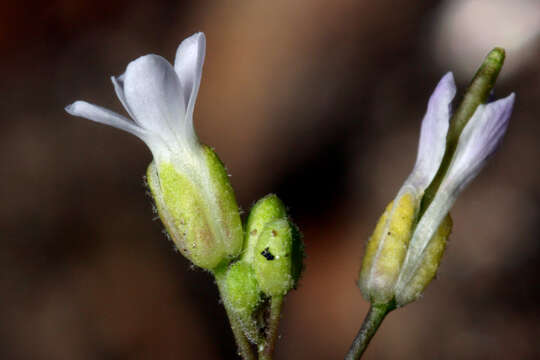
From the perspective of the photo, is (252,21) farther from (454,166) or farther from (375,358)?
(454,166)

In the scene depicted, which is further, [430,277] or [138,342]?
[138,342]

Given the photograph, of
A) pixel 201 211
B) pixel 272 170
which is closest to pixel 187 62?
pixel 201 211

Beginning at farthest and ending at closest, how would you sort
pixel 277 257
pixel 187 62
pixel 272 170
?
pixel 272 170, pixel 187 62, pixel 277 257

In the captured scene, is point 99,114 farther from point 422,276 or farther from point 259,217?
point 422,276

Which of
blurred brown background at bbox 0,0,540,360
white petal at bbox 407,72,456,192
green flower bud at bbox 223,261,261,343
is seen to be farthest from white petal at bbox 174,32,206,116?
blurred brown background at bbox 0,0,540,360

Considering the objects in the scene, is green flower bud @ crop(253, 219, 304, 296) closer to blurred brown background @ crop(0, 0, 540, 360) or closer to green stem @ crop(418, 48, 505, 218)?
green stem @ crop(418, 48, 505, 218)

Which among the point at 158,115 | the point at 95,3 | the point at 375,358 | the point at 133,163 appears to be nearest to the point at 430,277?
the point at 158,115

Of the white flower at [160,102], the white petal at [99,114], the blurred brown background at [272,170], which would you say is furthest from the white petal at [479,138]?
the blurred brown background at [272,170]
